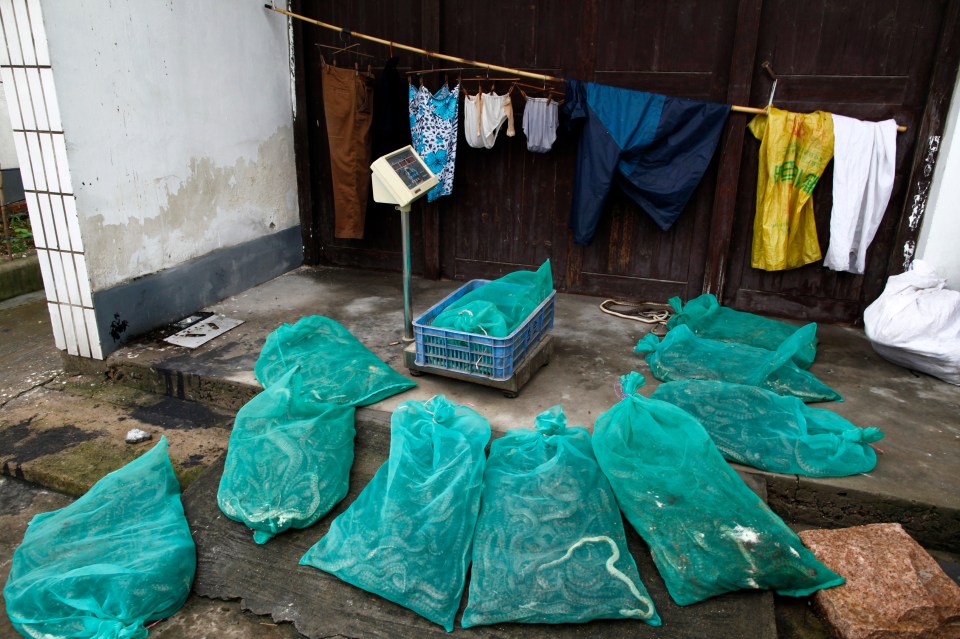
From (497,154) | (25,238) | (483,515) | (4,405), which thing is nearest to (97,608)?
(483,515)

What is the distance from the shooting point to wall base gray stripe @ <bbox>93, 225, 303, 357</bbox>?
4422 millimetres

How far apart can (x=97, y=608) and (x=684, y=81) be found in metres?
5.05

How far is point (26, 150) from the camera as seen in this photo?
403cm

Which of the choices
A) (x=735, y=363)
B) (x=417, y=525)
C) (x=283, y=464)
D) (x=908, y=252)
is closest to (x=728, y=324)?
(x=735, y=363)

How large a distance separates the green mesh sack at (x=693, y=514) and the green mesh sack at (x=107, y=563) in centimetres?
205

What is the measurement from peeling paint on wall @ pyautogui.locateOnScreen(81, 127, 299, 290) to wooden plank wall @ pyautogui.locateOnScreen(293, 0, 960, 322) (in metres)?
0.32

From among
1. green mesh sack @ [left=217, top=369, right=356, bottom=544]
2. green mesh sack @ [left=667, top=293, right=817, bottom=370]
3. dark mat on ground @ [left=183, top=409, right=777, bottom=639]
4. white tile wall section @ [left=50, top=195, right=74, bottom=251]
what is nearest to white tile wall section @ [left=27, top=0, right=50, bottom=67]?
white tile wall section @ [left=50, top=195, right=74, bottom=251]

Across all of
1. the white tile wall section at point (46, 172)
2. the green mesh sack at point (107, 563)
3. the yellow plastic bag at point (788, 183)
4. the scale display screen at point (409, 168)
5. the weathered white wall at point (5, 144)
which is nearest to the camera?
the green mesh sack at point (107, 563)

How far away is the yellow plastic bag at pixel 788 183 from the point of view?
468 cm

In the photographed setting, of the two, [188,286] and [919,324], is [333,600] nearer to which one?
[188,286]

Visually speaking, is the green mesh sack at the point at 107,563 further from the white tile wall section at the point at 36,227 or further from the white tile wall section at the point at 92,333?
the white tile wall section at the point at 36,227

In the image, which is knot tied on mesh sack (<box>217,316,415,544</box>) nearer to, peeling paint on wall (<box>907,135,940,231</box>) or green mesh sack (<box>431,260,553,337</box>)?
green mesh sack (<box>431,260,553,337</box>)

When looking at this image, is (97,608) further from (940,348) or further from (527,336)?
(940,348)

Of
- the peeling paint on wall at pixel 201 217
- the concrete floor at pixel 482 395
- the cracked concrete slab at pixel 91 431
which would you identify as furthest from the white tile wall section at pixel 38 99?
the cracked concrete slab at pixel 91 431
